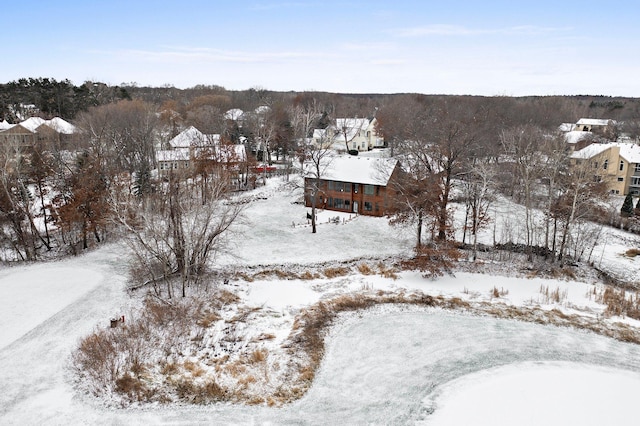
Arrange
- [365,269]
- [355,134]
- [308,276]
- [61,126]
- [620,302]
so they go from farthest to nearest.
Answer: [355,134]
[61,126]
[365,269]
[308,276]
[620,302]

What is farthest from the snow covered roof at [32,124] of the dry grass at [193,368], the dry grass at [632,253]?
the dry grass at [632,253]

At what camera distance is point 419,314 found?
2289cm

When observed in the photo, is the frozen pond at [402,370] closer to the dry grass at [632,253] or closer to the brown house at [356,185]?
the dry grass at [632,253]

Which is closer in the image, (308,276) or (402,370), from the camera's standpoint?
(402,370)

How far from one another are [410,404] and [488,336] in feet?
22.1

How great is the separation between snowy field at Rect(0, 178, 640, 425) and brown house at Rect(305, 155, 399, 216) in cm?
926

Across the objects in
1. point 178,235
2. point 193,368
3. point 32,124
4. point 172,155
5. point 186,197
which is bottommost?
point 193,368

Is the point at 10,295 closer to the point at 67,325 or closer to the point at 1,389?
the point at 67,325

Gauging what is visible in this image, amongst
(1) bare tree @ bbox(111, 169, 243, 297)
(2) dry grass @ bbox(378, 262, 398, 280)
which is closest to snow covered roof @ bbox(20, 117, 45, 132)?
(1) bare tree @ bbox(111, 169, 243, 297)

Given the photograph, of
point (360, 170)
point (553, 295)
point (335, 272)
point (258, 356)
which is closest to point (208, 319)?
point (258, 356)

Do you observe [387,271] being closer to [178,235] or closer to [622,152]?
[178,235]

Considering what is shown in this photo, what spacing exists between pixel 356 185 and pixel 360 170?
149 centimetres

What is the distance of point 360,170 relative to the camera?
3959 centimetres

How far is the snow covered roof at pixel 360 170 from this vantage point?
125ft
